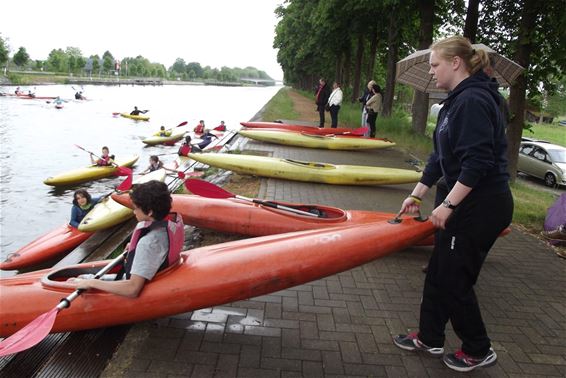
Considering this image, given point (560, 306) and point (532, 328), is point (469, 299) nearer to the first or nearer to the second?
point (532, 328)

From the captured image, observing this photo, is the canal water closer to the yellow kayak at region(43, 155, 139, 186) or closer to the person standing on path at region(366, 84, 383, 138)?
the yellow kayak at region(43, 155, 139, 186)

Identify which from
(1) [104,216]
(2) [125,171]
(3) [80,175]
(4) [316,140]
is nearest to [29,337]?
(1) [104,216]

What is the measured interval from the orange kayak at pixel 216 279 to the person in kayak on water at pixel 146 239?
131mm

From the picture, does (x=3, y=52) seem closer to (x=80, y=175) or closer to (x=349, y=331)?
(x=80, y=175)

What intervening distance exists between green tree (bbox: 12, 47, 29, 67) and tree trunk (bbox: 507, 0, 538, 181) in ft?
264

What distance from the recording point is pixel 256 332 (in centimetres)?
342

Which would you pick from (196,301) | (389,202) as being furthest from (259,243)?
(389,202)

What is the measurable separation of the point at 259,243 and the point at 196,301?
71 centimetres

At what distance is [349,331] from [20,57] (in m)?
84.6

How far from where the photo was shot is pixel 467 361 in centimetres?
300

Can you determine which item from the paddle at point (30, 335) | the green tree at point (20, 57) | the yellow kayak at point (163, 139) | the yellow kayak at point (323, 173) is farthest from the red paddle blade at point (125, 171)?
the green tree at point (20, 57)

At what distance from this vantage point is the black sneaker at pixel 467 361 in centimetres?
299

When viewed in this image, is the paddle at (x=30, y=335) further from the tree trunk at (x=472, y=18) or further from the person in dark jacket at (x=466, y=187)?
the tree trunk at (x=472, y=18)

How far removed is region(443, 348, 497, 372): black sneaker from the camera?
2992mm
